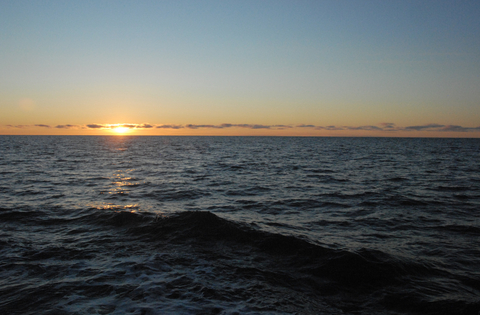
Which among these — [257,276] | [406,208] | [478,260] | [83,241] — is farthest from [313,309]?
[406,208]

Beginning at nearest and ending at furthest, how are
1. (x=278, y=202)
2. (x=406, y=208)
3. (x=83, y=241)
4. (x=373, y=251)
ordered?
(x=373, y=251) → (x=83, y=241) → (x=406, y=208) → (x=278, y=202)

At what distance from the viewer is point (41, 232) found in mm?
10398

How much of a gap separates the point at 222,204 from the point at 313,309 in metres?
9.89

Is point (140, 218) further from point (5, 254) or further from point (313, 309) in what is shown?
point (313, 309)

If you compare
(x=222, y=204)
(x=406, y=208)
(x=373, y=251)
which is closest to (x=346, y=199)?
(x=406, y=208)

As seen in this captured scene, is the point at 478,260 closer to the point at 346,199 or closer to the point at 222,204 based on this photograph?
the point at 346,199

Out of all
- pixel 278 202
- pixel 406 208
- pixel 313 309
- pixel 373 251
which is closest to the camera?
pixel 313 309

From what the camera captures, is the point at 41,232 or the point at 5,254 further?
the point at 41,232

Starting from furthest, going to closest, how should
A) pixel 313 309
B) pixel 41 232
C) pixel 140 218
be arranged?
pixel 140 218, pixel 41 232, pixel 313 309

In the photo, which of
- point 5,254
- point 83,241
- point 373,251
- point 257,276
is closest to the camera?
point 257,276

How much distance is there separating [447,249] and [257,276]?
644 centimetres

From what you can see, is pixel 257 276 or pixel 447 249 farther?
pixel 447 249

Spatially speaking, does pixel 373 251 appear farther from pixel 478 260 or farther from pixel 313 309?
pixel 313 309

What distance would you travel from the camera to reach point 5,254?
327 inches
